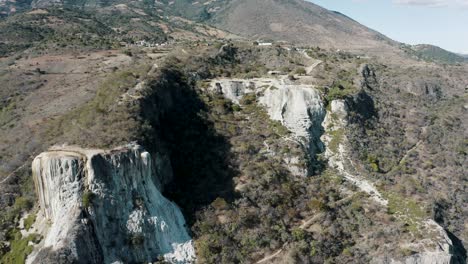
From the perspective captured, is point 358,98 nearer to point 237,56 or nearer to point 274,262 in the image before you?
point 237,56

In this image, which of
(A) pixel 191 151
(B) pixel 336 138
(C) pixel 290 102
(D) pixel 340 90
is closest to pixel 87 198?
(A) pixel 191 151

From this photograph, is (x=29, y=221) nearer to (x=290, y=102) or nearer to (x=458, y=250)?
(x=290, y=102)

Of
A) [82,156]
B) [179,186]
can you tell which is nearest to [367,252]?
[179,186]

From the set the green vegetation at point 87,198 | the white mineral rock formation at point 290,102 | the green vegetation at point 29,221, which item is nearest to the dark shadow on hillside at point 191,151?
the white mineral rock formation at point 290,102

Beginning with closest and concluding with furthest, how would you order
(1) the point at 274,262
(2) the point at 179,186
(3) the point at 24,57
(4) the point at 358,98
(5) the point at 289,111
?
(1) the point at 274,262 < (2) the point at 179,186 < (5) the point at 289,111 < (4) the point at 358,98 < (3) the point at 24,57

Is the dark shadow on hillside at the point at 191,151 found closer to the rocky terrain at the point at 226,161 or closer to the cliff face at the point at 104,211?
the rocky terrain at the point at 226,161

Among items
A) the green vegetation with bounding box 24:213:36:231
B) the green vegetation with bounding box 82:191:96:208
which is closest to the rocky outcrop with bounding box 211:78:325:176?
the green vegetation with bounding box 82:191:96:208
